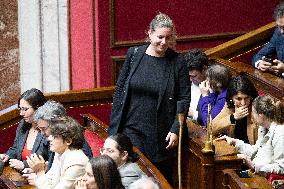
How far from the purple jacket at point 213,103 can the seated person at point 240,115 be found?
0.73ft

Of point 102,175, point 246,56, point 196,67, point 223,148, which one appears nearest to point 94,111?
point 196,67

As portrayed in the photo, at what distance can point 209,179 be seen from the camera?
172 inches

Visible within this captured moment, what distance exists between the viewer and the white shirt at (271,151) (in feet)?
13.9

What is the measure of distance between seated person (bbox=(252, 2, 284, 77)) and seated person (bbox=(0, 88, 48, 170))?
158 cm

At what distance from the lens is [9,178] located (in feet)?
15.3

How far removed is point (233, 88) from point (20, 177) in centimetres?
134

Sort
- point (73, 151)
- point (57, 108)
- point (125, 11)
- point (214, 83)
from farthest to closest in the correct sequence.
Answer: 1. point (125, 11)
2. point (214, 83)
3. point (57, 108)
4. point (73, 151)

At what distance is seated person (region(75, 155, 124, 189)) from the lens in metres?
3.54

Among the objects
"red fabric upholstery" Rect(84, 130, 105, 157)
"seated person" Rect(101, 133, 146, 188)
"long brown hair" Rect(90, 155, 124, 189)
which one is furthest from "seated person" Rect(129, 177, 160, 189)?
"red fabric upholstery" Rect(84, 130, 105, 157)

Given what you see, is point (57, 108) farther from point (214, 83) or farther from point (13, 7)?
point (13, 7)

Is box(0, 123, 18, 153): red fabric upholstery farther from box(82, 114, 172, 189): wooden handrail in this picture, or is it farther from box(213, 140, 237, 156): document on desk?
box(213, 140, 237, 156): document on desk

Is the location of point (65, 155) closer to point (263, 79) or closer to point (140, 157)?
point (140, 157)

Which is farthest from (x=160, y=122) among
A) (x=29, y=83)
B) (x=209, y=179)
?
(x=29, y=83)

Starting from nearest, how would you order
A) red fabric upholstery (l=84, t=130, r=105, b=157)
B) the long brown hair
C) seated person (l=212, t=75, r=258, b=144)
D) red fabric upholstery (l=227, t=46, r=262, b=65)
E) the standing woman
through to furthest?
the long brown hair, the standing woman, seated person (l=212, t=75, r=258, b=144), red fabric upholstery (l=84, t=130, r=105, b=157), red fabric upholstery (l=227, t=46, r=262, b=65)
